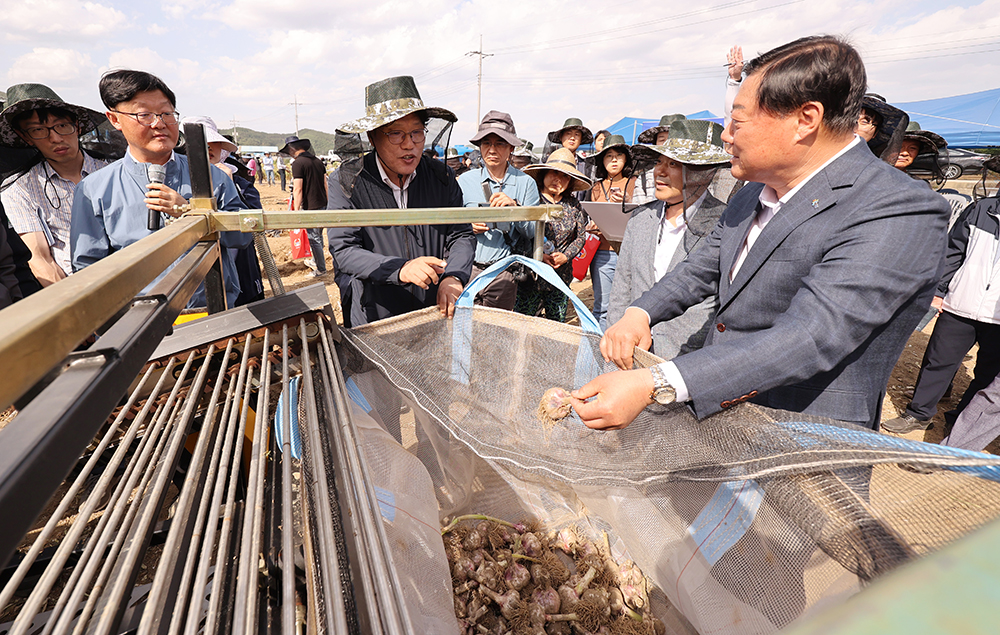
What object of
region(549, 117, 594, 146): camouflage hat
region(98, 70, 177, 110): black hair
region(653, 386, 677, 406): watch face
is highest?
region(549, 117, 594, 146): camouflage hat

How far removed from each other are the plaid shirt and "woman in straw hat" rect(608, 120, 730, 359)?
3350 millimetres

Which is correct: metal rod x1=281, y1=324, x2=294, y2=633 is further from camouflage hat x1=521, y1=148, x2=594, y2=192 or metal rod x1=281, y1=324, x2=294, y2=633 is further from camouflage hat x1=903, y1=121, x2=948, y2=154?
camouflage hat x1=903, y1=121, x2=948, y2=154

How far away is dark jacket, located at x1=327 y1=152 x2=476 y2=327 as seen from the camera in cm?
225

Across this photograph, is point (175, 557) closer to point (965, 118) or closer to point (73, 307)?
point (73, 307)

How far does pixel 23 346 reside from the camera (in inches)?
15.5

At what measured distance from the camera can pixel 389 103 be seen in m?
2.30

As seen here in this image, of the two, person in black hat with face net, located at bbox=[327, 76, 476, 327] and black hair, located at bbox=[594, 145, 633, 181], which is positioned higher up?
black hair, located at bbox=[594, 145, 633, 181]

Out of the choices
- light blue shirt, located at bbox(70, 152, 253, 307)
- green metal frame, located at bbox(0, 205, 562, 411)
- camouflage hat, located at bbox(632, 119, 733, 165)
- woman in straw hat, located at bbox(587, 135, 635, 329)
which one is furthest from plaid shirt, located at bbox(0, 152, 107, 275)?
woman in straw hat, located at bbox(587, 135, 635, 329)

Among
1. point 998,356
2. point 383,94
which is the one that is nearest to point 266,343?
point 383,94

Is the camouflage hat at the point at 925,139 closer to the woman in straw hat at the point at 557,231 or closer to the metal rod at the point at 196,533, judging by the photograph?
the woman in straw hat at the point at 557,231

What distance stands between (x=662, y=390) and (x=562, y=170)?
279 centimetres

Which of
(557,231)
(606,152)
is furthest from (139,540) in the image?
(606,152)

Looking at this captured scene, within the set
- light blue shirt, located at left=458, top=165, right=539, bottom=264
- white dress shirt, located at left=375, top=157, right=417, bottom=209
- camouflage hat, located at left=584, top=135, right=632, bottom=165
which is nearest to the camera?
white dress shirt, located at left=375, top=157, right=417, bottom=209

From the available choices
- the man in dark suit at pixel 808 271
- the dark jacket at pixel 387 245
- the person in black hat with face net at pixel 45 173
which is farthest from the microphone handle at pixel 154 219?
the man in dark suit at pixel 808 271
